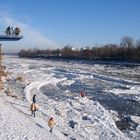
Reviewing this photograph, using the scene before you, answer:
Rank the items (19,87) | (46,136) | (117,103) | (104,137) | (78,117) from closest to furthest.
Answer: (46,136)
(104,137)
(78,117)
(117,103)
(19,87)

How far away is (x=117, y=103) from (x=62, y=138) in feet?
54.3

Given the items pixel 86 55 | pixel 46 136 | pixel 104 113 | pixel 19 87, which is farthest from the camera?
pixel 86 55

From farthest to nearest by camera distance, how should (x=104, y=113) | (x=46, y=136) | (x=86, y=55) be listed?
(x=86, y=55), (x=104, y=113), (x=46, y=136)

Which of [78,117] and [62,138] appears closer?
[62,138]

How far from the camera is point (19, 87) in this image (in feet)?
157

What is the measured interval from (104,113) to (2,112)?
28.4 feet

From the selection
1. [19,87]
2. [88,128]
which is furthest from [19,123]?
[19,87]

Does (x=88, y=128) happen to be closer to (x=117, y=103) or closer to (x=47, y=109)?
(x=47, y=109)

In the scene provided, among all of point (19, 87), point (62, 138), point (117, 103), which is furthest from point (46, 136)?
point (19, 87)

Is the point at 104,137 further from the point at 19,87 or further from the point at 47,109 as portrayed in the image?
the point at 19,87

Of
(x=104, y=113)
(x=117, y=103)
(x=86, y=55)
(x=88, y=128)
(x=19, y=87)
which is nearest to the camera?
(x=88, y=128)

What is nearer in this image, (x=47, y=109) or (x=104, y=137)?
(x=104, y=137)

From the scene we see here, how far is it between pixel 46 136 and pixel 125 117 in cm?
1029

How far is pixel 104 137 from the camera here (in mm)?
23281
